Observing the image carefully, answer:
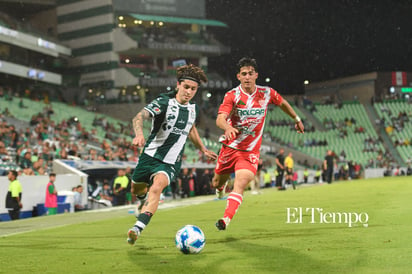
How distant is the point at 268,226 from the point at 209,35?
207 ft

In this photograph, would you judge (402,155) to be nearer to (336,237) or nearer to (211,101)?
(211,101)

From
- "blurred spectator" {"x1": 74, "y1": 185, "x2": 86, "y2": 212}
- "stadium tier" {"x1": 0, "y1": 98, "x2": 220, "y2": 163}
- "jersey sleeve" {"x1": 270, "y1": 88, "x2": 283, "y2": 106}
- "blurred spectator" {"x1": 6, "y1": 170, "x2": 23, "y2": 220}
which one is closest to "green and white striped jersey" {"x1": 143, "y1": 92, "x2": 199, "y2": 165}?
"jersey sleeve" {"x1": 270, "y1": 88, "x2": 283, "y2": 106}

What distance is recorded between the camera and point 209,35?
72812mm

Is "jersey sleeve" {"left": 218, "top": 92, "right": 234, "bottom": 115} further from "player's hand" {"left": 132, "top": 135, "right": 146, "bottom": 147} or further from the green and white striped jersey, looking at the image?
"player's hand" {"left": 132, "top": 135, "right": 146, "bottom": 147}

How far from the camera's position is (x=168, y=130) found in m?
8.70

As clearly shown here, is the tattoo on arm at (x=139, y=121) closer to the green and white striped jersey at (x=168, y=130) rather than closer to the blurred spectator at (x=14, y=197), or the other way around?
the green and white striped jersey at (x=168, y=130)

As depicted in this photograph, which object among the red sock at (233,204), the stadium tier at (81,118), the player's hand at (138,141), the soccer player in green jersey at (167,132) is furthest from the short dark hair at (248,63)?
the stadium tier at (81,118)

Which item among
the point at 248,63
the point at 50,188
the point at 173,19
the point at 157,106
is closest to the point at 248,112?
the point at 248,63

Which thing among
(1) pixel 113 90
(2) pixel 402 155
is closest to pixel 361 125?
(2) pixel 402 155

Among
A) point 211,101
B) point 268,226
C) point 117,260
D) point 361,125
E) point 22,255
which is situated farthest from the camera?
point 211,101

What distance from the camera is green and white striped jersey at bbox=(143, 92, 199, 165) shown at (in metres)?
8.66

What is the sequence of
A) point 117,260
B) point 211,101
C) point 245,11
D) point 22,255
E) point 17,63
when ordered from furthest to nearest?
point 245,11 → point 211,101 → point 17,63 → point 22,255 → point 117,260

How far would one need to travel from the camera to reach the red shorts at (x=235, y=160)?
9875mm

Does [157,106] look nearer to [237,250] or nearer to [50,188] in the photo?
[237,250]
